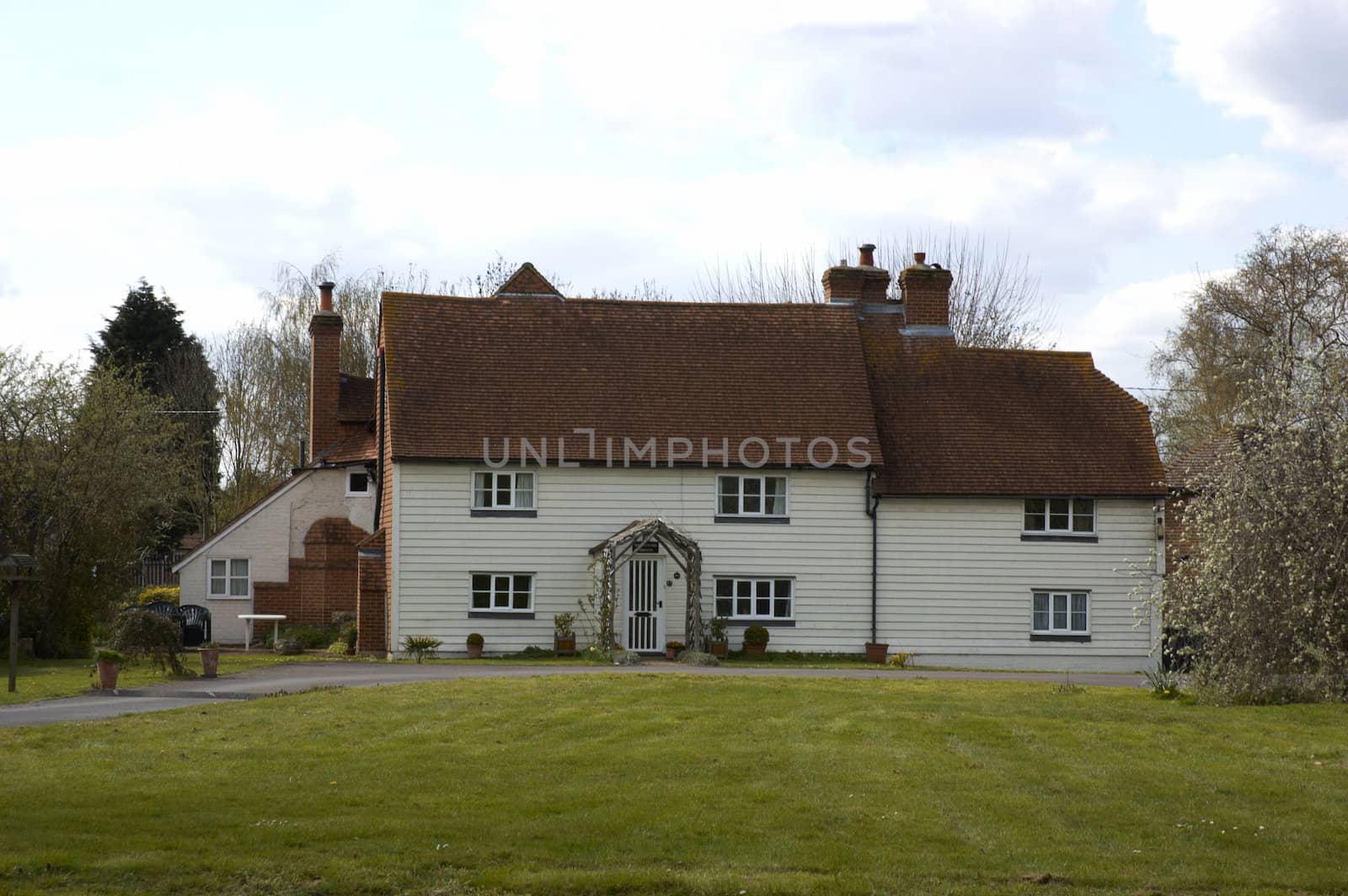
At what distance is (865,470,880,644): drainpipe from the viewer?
106ft

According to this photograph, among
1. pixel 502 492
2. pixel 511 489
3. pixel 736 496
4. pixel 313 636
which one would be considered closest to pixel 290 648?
pixel 313 636

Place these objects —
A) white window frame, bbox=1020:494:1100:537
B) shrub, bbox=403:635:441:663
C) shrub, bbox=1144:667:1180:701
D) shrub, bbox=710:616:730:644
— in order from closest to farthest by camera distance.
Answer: shrub, bbox=1144:667:1180:701 → shrub, bbox=403:635:441:663 → shrub, bbox=710:616:730:644 → white window frame, bbox=1020:494:1100:537

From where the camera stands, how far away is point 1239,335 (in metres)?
47.7

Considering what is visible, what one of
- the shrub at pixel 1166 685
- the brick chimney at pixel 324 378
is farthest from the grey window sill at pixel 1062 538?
the brick chimney at pixel 324 378

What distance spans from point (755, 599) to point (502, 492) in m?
6.16

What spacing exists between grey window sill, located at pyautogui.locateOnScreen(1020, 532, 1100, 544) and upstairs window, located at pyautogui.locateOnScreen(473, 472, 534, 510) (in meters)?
11.3

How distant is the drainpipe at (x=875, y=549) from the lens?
32.4m

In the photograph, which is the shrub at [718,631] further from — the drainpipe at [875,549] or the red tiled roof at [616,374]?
the red tiled roof at [616,374]

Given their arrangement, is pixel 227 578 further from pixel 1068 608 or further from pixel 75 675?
pixel 1068 608

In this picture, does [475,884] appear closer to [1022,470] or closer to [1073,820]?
[1073,820]

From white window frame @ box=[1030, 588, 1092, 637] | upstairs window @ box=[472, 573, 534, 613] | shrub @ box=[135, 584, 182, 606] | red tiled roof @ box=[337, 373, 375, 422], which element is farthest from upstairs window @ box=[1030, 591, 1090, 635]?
shrub @ box=[135, 584, 182, 606]

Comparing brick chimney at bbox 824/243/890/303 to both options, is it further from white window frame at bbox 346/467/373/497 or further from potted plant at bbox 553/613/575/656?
white window frame at bbox 346/467/373/497

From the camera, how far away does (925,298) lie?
36469 mm

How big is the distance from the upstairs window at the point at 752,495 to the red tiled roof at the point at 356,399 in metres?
11.6
